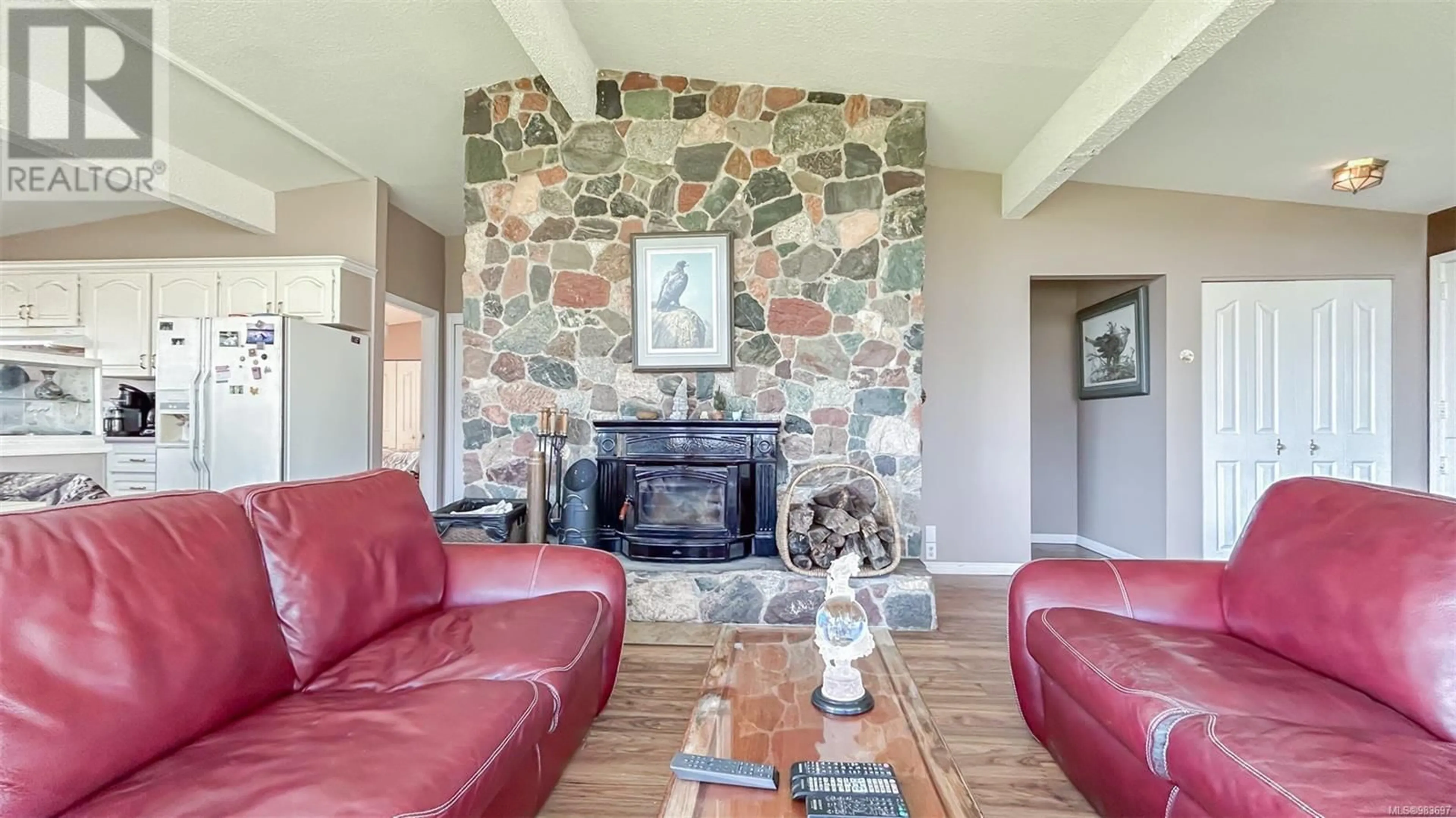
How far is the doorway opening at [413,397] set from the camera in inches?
228

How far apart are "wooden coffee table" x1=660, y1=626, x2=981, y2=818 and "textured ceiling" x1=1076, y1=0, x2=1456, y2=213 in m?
2.90


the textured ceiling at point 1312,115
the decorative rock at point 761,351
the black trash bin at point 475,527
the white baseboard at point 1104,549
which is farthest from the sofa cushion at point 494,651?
the white baseboard at point 1104,549

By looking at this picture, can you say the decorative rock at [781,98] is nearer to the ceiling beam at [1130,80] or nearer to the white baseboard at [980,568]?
the ceiling beam at [1130,80]

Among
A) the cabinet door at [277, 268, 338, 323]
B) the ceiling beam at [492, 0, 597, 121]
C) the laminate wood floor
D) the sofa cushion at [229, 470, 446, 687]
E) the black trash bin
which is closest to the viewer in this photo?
the sofa cushion at [229, 470, 446, 687]

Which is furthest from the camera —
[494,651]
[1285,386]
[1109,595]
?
[1285,386]

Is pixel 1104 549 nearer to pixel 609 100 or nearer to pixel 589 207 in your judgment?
pixel 589 207

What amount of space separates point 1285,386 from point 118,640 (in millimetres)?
5712

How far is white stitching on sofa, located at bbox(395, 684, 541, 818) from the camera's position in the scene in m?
0.97

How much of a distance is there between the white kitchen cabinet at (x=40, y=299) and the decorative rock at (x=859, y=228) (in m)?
5.65

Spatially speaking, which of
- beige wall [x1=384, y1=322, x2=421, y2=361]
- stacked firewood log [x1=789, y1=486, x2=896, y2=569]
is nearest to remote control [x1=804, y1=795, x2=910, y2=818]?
stacked firewood log [x1=789, y1=486, x2=896, y2=569]

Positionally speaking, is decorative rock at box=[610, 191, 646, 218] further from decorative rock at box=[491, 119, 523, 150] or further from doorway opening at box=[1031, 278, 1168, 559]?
doorway opening at box=[1031, 278, 1168, 559]

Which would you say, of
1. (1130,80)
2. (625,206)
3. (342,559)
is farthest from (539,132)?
(1130,80)

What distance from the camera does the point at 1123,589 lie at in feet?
6.45

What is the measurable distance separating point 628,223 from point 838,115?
4.68ft
